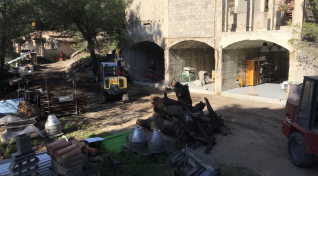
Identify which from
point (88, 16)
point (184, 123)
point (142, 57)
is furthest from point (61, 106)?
point (142, 57)

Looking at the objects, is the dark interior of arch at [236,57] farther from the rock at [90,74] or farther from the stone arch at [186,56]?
the rock at [90,74]

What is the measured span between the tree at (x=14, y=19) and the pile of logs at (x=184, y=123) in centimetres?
1186

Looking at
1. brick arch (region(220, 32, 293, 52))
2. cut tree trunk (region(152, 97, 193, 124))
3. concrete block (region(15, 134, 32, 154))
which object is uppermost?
brick arch (region(220, 32, 293, 52))

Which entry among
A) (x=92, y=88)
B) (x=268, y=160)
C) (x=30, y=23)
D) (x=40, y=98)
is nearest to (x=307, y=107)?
(x=268, y=160)

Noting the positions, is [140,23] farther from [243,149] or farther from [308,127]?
[308,127]

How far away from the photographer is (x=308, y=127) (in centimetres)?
662

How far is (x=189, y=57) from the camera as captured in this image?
68.6 ft

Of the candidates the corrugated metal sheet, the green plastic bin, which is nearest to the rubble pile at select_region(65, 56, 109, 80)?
the green plastic bin

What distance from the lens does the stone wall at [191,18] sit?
16859 millimetres

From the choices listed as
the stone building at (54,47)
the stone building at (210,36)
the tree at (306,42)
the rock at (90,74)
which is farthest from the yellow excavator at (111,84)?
the stone building at (54,47)

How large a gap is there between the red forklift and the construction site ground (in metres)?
0.36

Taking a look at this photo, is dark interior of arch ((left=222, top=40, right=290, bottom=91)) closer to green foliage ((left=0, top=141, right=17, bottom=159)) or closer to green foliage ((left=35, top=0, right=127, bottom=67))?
green foliage ((left=35, top=0, right=127, bottom=67))

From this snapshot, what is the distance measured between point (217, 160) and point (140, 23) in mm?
16155

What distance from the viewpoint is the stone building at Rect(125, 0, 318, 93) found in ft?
47.3
